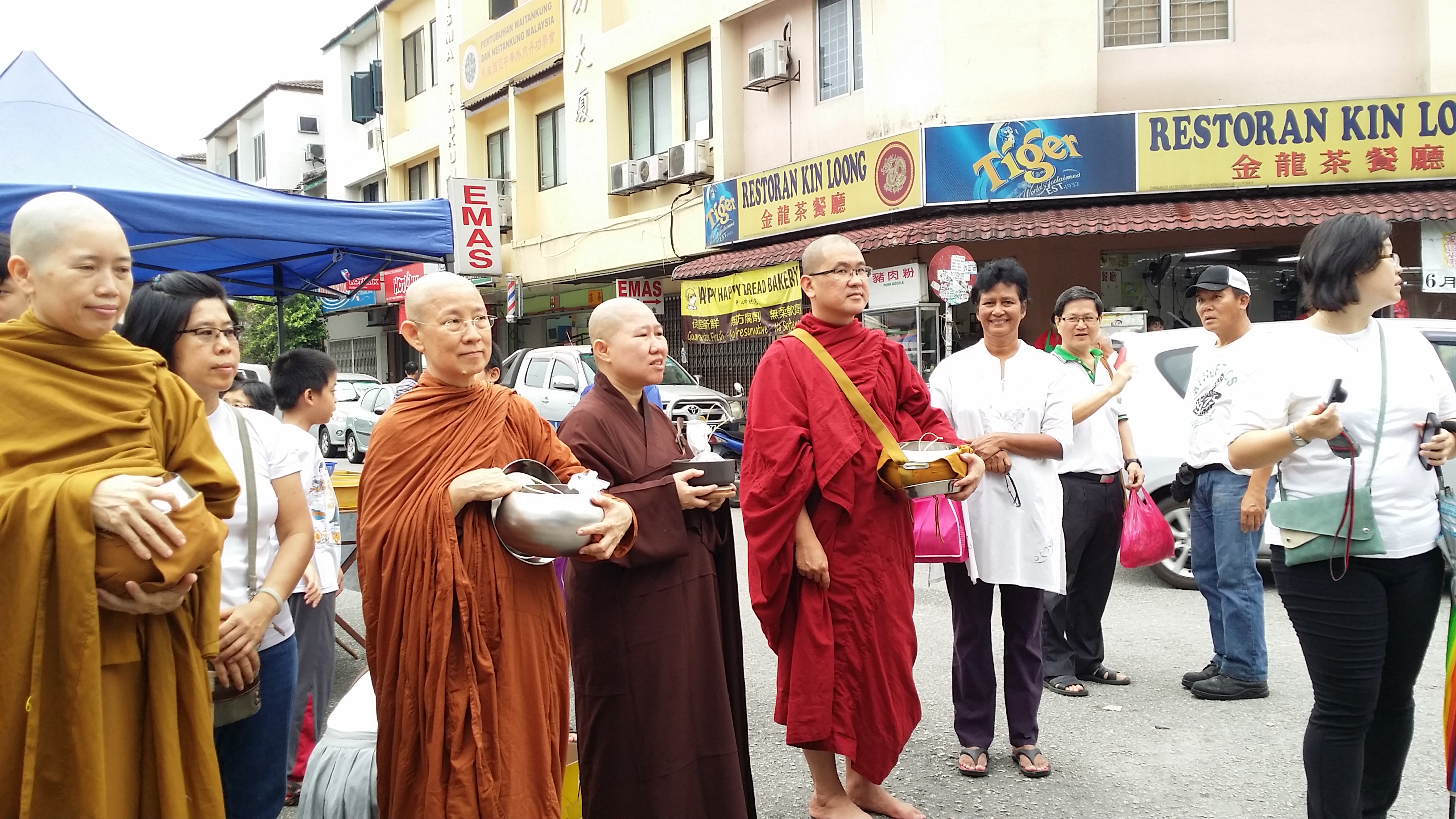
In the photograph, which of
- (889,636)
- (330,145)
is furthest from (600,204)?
(889,636)

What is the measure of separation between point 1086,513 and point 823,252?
6.69 feet

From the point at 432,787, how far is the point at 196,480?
36.7 inches

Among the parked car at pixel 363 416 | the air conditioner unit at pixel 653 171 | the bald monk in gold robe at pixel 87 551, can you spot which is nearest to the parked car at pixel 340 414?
the parked car at pixel 363 416

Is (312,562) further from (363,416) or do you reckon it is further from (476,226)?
(363,416)

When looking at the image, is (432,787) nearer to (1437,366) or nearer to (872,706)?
(872,706)

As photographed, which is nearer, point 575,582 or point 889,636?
point 575,582

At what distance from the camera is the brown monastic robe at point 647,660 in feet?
9.73

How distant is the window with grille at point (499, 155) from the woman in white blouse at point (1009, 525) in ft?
58.1

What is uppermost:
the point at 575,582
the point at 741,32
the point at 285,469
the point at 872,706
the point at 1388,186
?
the point at 741,32

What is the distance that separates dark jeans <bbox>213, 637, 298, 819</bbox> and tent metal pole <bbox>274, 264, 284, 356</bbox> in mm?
4819

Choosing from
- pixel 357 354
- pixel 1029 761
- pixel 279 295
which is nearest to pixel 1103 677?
pixel 1029 761

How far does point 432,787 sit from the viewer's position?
2525 millimetres

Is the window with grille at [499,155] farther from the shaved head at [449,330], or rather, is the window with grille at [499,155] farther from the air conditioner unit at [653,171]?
the shaved head at [449,330]

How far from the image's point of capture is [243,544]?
2551 mm
